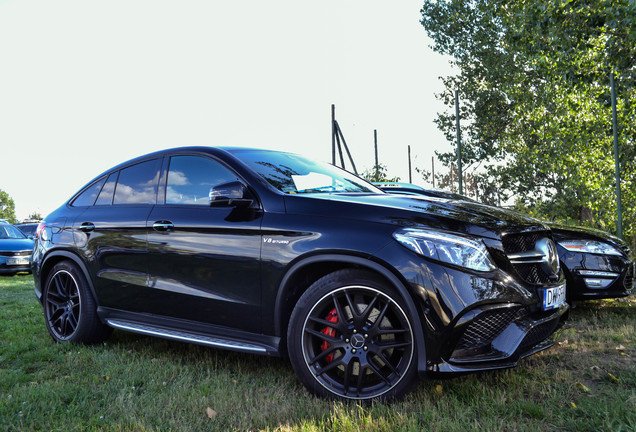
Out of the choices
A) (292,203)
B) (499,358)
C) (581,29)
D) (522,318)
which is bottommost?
(499,358)

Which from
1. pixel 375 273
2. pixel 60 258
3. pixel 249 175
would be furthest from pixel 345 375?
pixel 60 258

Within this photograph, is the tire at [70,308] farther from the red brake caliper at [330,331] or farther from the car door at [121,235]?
the red brake caliper at [330,331]

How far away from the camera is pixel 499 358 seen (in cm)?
279

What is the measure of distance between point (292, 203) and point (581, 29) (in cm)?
916

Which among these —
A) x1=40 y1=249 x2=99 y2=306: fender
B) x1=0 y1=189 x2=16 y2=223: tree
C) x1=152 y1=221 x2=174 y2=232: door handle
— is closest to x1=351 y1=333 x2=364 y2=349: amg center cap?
x1=152 y1=221 x2=174 y2=232: door handle

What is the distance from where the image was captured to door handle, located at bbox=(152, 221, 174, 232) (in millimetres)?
3850

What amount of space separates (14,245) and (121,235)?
12607mm

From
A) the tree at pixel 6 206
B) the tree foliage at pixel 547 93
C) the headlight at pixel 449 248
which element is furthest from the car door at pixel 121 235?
the tree at pixel 6 206

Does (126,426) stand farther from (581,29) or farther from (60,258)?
(581,29)

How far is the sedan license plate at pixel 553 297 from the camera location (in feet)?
10.1

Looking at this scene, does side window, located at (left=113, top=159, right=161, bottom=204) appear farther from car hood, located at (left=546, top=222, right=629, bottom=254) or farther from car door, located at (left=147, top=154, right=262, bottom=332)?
car hood, located at (left=546, top=222, right=629, bottom=254)

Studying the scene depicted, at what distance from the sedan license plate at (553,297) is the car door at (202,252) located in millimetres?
1705

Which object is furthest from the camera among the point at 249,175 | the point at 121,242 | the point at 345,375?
the point at 121,242

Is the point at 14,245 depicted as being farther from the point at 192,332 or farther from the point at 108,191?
the point at 192,332
